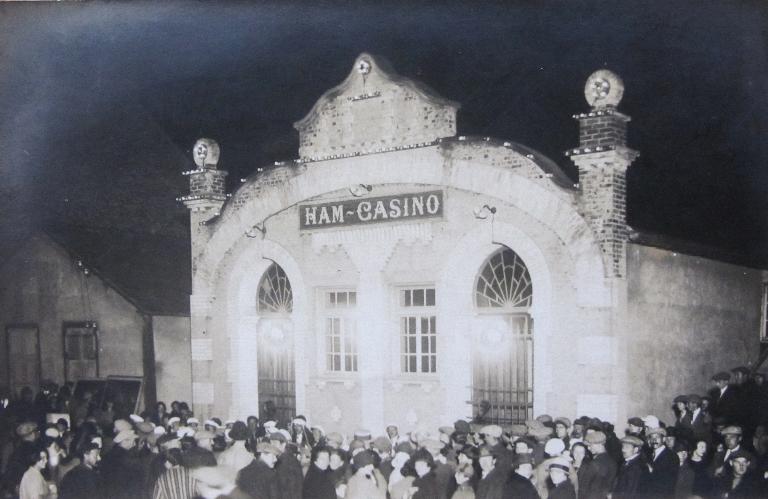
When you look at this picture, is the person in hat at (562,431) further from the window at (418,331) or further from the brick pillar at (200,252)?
the brick pillar at (200,252)

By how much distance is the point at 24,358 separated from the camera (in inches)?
796

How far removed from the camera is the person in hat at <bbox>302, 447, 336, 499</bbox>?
8.73 metres

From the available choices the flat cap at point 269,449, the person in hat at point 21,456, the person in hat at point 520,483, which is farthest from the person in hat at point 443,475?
the person in hat at point 21,456

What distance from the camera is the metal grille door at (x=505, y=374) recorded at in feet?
42.4

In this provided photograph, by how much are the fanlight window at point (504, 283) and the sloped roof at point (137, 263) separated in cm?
882

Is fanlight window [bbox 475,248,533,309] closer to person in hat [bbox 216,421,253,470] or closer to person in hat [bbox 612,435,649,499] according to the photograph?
person in hat [bbox 612,435,649,499]

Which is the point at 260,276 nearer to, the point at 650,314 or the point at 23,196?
the point at 650,314

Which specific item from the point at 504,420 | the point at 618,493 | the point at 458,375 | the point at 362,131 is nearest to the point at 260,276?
the point at 362,131

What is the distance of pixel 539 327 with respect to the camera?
41.2 feet

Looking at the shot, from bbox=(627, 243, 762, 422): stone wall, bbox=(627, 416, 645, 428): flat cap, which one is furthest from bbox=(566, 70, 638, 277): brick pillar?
bbox=(627, 416, 645, 428): flat cap

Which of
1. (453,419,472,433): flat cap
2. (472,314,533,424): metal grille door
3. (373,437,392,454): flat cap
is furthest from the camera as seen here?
(472,314,533,424): metal grille door

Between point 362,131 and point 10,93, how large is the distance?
798 centimetres

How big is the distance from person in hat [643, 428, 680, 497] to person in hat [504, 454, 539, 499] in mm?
1848

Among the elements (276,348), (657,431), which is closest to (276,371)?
(276,348)
